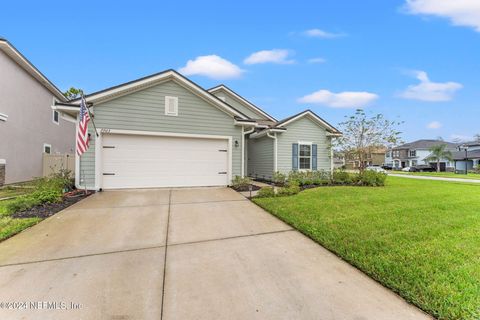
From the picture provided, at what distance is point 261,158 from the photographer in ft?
41.5

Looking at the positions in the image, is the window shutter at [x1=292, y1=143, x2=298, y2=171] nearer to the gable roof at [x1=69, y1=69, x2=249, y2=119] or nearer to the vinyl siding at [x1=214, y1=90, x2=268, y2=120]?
the gable roof at [x1=69, y1=69, x2=249, y2=119]

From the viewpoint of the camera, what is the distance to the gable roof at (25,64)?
920 centimetres

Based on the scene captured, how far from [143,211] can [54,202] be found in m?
2.72

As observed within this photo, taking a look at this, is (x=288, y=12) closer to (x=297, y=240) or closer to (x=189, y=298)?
(x=297, y=240)

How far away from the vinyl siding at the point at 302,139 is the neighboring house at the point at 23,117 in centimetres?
1111

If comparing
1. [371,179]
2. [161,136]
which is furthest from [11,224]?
[371,179]

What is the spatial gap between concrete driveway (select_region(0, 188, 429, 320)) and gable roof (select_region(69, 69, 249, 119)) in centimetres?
485

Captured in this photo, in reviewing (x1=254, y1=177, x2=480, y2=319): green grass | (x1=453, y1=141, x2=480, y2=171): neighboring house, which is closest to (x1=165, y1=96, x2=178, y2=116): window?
(x1=254, y1=177, x2=480, y2=319): green grass

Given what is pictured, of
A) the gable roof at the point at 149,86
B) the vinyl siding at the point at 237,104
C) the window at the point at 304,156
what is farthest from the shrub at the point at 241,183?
the vinyl siding at the point at 237,104

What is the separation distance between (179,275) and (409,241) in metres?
3.53

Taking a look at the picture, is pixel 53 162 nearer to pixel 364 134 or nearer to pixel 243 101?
pixel 243 101

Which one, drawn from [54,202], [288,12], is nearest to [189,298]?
[54,202]

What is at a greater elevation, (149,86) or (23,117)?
(149,86)

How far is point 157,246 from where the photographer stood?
3410 mm
